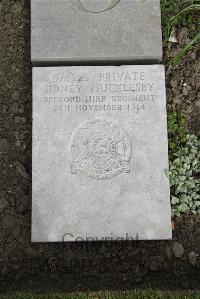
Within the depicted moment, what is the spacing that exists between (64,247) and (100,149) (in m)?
0.78

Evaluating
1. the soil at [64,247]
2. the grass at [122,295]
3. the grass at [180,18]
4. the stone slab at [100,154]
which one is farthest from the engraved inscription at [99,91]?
the grass at [122,295]

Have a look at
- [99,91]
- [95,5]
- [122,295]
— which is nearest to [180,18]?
[95,5]

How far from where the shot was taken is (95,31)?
3.17 meters

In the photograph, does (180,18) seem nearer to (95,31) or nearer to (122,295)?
(95,31)

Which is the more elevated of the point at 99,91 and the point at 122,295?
the point at 99,91

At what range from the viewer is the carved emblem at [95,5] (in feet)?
10.5

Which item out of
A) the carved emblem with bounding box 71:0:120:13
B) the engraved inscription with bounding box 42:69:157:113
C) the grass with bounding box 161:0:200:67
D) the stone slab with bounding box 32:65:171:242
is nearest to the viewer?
the stone slab with bounding box 32:65:171:242

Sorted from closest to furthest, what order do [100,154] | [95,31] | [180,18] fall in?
[100,154]
[95,31]
[180,18]

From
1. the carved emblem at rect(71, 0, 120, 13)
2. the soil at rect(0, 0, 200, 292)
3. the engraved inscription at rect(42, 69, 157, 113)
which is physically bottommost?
the soil at rect(0, 0, 200, 292)

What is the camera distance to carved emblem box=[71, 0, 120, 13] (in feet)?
10.5

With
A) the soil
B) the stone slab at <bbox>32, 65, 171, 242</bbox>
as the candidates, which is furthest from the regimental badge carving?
the soil

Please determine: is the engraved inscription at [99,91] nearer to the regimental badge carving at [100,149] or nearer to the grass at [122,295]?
the regimental badge carving at [100,149]

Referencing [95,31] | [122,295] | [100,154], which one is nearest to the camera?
[122,295]

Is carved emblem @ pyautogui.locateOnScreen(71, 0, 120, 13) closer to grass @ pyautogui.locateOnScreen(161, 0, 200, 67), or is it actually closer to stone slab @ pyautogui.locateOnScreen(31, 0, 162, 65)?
stone slab @ pyautogui.locateOnScreen(31, 0, 162, 65)
